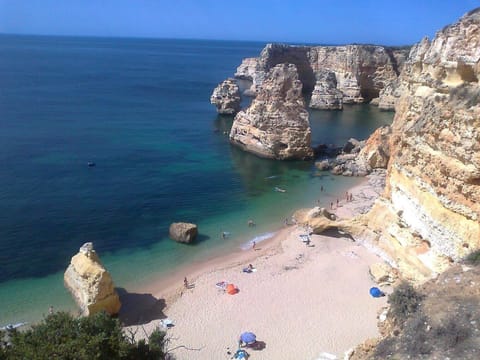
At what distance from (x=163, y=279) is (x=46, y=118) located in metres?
42.8

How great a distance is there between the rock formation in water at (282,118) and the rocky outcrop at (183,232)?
733 inches

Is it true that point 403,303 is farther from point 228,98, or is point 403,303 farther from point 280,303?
point 228,98

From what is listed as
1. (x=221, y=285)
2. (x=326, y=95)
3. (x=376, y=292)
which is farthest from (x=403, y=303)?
(x=326, y=95)

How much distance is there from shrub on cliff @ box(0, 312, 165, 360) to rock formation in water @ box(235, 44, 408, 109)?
2595 inches

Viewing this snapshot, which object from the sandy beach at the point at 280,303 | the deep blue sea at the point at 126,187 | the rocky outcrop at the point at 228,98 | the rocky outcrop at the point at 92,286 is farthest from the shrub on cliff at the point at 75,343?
the rocky outcrop at the point at 228,98

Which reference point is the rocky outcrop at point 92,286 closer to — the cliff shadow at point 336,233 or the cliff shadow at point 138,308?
the cliff shadow at point 138,308

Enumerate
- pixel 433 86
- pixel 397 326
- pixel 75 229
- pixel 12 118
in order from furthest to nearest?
pixel 12 118
pixel 75 229
pixel 433 86
pixel 397 326

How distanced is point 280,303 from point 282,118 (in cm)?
2564

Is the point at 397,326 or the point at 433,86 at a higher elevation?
the point at 433,86

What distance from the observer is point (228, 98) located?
65562 millimetres

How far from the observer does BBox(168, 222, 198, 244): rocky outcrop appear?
2872 centimetres

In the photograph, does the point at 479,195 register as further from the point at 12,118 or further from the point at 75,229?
the point at 12,118

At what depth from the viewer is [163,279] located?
25172 mm

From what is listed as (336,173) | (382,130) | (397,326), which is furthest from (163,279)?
(382,130)
